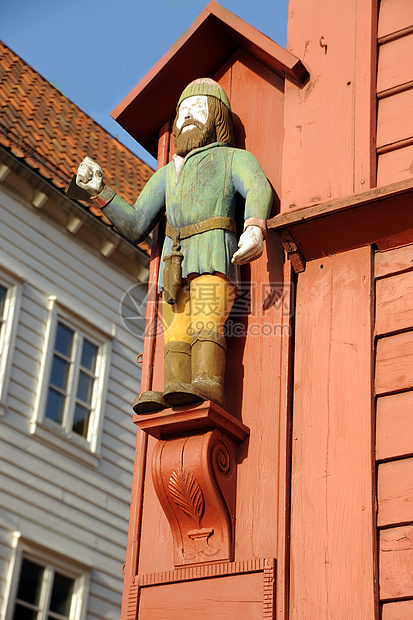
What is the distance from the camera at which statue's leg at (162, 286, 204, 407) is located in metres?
3.84

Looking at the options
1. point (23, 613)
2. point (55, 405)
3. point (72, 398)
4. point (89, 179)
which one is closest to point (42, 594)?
point (23, 613)

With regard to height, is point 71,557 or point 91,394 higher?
point 91,394

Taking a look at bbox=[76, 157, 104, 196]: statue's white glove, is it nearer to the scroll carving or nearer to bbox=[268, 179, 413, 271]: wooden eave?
bbox=[268, 179, 413, 271]: wooden eave

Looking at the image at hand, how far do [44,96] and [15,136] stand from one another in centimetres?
213

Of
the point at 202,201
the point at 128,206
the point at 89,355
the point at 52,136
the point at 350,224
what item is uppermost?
the point at 52,136

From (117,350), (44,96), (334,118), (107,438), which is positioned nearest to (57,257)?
(117,350)

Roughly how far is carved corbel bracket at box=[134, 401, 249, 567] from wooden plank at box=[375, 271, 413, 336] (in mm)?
699

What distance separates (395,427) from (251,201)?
3.74 ft

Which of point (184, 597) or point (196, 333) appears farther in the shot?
point (196, 333)

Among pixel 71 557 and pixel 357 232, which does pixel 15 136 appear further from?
pixel 357 232

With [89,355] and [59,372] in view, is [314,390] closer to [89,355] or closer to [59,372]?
[59,372]

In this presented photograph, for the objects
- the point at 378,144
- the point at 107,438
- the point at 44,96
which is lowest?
the point at 378,144

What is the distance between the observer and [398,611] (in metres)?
3.03

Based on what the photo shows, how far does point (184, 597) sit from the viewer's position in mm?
3449
